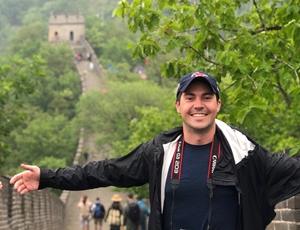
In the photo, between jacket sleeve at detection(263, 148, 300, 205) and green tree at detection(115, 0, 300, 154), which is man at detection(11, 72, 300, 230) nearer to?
jacket sleeve at detection(263, 148, 300, 205)

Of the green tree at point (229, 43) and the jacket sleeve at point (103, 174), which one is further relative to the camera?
the green tree at point (229, 43)

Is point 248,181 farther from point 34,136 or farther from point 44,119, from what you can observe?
point 44,119

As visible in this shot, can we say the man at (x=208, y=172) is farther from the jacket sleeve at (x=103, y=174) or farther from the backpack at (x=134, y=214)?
the backpack at (x=134, y=214)

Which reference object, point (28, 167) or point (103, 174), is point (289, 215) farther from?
point (28, 167)

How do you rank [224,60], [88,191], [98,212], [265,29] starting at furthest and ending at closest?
[88,191] → [98,212] → [265,29] → [224,60]

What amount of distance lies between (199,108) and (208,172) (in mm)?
303

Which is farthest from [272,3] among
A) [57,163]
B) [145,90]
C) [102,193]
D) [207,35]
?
[145,90]

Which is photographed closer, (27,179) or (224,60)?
(27,179)

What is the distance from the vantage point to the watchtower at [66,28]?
11175cm

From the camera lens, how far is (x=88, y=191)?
43688 millimetres

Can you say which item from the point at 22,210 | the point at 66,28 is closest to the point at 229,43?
the point at 22,210

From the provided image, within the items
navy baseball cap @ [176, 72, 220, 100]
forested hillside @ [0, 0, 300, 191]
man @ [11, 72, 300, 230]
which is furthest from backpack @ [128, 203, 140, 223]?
navy baseball cap @ [176, 72, 220, 100]

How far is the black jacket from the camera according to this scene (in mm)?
3662

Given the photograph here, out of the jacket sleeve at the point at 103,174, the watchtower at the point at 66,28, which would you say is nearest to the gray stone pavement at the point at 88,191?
the watchtower at the point at 66,28
